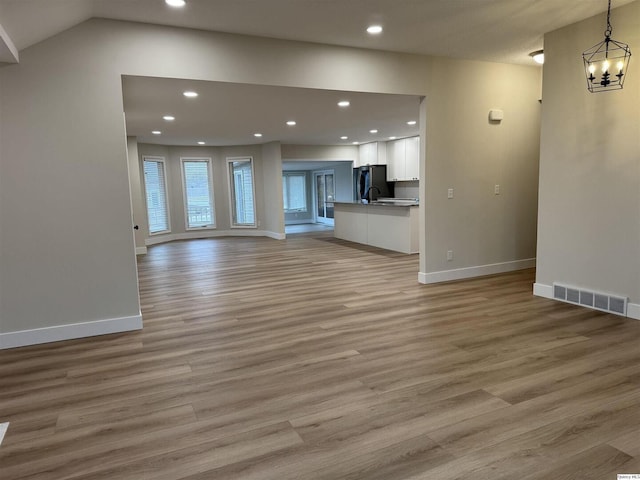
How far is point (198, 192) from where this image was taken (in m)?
10.9

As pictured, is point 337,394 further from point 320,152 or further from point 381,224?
point 320,152

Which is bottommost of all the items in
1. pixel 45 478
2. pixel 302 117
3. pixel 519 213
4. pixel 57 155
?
pixel 45 478

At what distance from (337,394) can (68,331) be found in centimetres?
253

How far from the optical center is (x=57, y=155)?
11.0 feet

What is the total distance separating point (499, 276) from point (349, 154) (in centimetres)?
682

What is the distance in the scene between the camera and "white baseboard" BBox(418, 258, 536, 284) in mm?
5159

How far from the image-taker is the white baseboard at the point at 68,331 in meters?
3.37

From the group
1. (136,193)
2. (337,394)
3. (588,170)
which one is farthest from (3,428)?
(136,193)

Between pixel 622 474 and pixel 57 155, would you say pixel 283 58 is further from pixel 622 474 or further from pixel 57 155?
pixel 622 474

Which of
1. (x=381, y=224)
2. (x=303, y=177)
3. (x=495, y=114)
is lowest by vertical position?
(x=381, y=224)

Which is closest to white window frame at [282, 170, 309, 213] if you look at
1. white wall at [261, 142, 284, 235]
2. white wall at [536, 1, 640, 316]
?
white wall at [261, 142, 284, 235]

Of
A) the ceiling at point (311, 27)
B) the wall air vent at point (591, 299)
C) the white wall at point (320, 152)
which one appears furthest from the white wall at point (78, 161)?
the white wall at point (320, 152)

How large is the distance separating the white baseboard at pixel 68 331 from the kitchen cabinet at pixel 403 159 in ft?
24.0

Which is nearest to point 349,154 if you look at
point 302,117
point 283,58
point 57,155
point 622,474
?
point 302,117
